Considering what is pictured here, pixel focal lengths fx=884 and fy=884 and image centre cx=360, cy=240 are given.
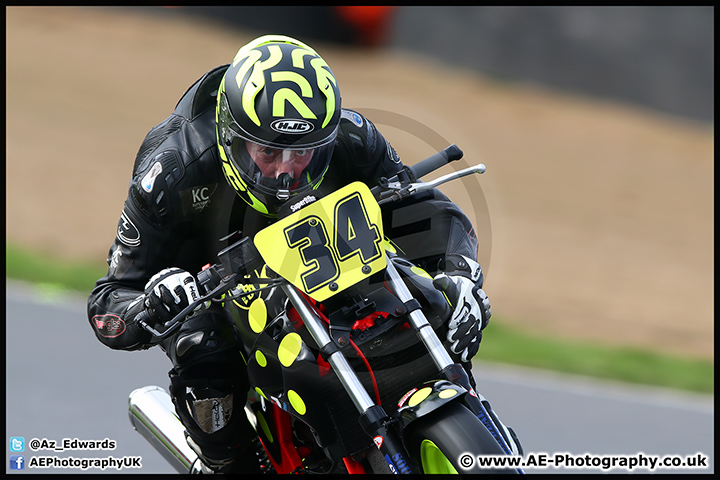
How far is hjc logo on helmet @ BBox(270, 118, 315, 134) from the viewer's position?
3062 millimetres

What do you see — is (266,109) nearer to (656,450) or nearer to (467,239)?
(467,239)

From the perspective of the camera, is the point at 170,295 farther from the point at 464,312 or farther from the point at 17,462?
the point at 17,462

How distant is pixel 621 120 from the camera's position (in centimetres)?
1862

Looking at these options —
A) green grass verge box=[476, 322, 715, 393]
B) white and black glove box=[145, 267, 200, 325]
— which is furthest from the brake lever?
green grass verge box=[476, 322, 715, 393]

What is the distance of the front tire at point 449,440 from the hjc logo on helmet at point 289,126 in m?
1.07

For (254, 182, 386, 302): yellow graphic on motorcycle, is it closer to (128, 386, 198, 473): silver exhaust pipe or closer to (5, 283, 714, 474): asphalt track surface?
(128, 386, 198, 473): silver exhaust pipe

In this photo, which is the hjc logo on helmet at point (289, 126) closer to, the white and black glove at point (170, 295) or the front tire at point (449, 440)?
the white and black glove at point (170, 295)

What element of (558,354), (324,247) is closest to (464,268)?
(324,247)

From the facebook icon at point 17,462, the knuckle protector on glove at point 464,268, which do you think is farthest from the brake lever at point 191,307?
the facebook icon at point 17,462

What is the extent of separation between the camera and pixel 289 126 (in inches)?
121

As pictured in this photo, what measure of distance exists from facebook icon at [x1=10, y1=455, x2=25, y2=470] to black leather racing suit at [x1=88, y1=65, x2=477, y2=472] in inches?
55.9

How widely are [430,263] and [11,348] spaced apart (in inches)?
154

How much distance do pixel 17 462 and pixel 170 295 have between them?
94.8 inches

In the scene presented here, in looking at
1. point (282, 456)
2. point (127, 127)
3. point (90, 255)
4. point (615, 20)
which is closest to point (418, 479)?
point (282, 456)
